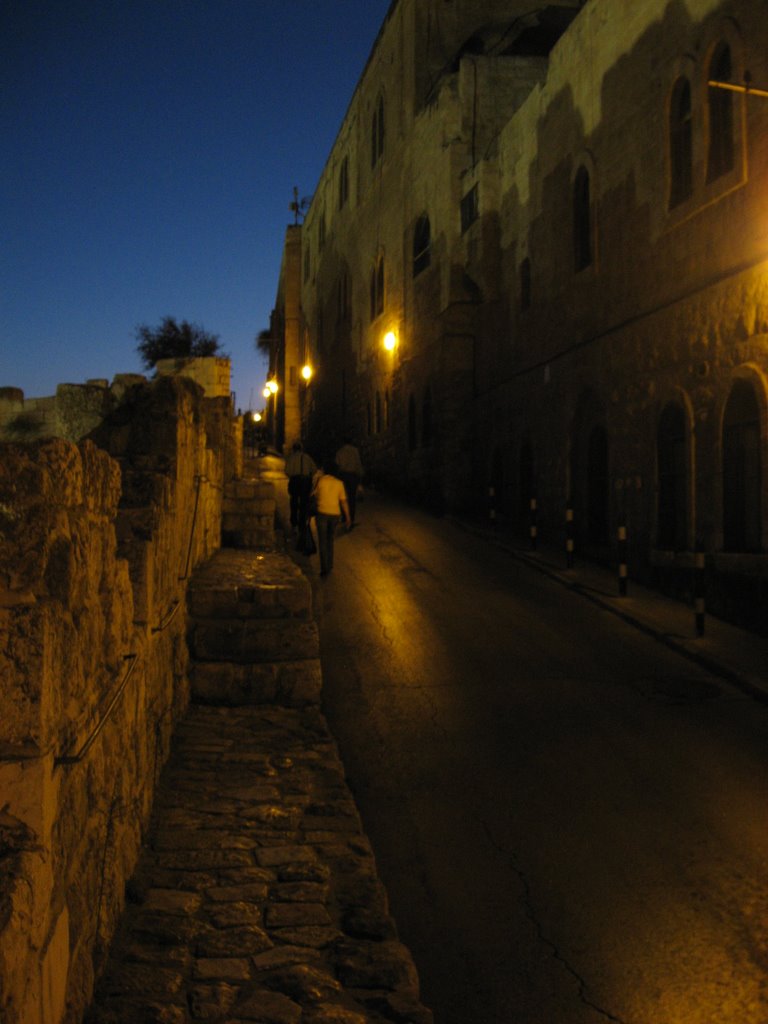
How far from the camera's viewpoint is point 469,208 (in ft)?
70.3

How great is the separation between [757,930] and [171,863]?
8.78ft

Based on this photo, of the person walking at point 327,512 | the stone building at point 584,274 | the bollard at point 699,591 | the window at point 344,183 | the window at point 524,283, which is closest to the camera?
the bollard at point 699,591

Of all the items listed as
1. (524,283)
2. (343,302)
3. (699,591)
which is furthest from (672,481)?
(343,302)

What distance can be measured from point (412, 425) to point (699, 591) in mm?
15783

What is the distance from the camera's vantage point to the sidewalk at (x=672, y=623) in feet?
28.6

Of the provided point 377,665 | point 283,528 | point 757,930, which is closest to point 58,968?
point 757,930

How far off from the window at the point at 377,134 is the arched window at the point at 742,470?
2169 cm

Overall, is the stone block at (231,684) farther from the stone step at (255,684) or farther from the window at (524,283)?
the window at (524,283)

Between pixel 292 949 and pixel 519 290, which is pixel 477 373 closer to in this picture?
pixel 519 290

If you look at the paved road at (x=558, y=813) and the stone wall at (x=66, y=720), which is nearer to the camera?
the stone wall at (x=66, y=720)

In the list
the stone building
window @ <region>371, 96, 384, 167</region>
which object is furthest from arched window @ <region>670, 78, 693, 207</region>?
window @ <region>371, 96, 384, 167</region>

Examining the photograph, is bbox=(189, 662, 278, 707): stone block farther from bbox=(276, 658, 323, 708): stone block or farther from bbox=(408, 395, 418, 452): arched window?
bbox=(408, 395, 418, 452): arched window

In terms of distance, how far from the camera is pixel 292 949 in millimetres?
3555

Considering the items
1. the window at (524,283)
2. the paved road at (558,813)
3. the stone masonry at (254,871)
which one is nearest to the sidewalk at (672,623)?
the paved road at (558,813)
